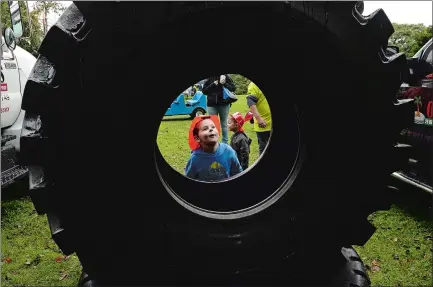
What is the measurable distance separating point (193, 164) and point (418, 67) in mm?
2627

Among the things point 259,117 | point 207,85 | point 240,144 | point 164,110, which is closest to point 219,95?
point 207,85

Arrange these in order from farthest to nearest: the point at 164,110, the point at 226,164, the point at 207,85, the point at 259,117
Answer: the point at 207,85
the point at 259,117
the point at 226,164
the point at 164,110

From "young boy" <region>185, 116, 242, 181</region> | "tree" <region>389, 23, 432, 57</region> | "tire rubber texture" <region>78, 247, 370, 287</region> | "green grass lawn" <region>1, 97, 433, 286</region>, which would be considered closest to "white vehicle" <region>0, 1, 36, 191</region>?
"green grass lawn" <region>1, 97, 433, 286</region>

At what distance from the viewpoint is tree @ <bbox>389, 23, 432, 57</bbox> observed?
11311 mm

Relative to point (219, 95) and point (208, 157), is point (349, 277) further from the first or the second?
point (219, 95)

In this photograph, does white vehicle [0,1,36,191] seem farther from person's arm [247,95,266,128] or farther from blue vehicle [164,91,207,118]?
blue vehicle [164,91,207,118]

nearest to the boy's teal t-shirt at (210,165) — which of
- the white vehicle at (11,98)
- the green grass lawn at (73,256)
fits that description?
the green grass lawn at (73,256)

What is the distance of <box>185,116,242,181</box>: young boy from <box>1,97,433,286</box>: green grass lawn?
58 centimetres

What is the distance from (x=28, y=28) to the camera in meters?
6.64

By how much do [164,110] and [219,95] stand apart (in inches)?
211

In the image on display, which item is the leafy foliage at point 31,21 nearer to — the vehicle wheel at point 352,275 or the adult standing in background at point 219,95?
the adult standing in background at point 219,95

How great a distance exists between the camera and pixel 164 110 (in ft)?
5.49

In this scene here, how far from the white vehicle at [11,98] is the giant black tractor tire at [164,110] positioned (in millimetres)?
3486

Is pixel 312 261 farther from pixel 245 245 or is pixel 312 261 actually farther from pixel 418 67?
pixel 418 67
